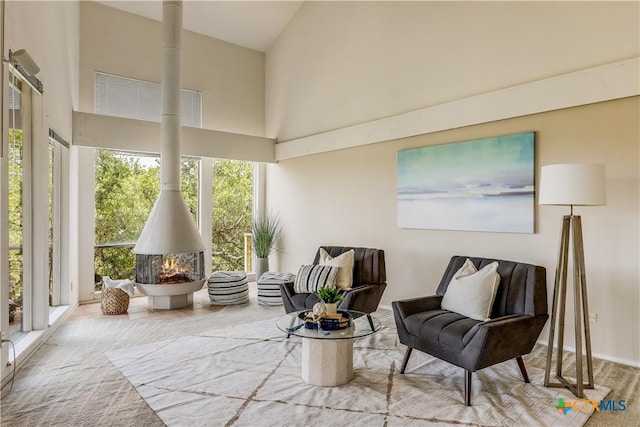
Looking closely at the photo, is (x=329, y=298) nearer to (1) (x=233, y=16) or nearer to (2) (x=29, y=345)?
(2) (x=29, y=345)

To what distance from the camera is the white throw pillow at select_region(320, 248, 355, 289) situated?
14.3 ft

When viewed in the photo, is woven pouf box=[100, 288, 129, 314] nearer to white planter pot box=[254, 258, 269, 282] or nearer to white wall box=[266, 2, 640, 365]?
white planter pot box=[254, 258, 269, 282]

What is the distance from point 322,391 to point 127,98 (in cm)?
508

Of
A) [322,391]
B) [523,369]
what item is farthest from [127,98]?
[523,369]

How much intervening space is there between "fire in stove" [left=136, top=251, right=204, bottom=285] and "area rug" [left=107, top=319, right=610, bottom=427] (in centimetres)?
146

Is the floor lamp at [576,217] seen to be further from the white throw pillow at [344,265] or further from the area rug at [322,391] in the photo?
the white throw pillow at [344,265]

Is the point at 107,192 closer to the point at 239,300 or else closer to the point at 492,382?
the point at 239,300

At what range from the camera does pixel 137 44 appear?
233 inches

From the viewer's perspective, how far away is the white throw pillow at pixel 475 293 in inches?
121

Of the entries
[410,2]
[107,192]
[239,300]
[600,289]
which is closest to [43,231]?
[107,192]

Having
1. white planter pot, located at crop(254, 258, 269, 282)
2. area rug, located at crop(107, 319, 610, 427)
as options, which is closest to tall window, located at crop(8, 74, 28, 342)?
Answer: area rug, located at crop(107, 319, 610, 427)

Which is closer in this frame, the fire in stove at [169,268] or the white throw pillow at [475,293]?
the white throw pillow at [475,293]

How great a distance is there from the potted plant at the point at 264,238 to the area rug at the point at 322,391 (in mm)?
3031

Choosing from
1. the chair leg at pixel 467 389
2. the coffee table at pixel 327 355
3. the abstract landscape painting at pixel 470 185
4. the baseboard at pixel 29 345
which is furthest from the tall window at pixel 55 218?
the chair leg at pixel 467 389
